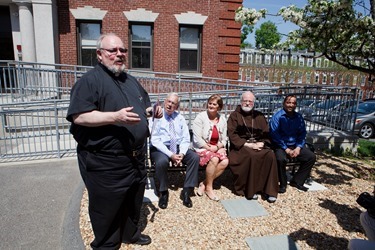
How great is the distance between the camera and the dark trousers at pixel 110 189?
107 inches

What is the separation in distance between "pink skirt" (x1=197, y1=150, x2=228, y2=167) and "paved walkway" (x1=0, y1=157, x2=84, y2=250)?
1.88m

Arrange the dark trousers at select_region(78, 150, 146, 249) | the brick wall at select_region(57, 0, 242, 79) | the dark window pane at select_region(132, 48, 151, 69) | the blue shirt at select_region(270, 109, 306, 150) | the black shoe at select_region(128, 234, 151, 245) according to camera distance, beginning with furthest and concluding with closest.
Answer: the dark window pane at select_region(132, 48, 151, 69), the brick wall at select_region(57, 0, 242, 79), the blue shirt at select_region(270, 109, 306, 150), the black shoe at select_region(128, 234, 151, 245), the dark trousers at select_region(78, 150, 146, 249)

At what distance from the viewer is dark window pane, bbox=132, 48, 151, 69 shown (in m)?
12.0

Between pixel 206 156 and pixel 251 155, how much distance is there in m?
0.70

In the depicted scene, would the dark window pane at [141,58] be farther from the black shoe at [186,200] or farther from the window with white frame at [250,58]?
the window with white frame at [250,58]

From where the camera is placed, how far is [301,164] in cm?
489

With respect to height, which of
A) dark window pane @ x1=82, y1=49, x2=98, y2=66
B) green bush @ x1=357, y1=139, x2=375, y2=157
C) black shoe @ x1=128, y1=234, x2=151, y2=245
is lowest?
green bush @ x1=357, y1=139, x2=375, y2=157

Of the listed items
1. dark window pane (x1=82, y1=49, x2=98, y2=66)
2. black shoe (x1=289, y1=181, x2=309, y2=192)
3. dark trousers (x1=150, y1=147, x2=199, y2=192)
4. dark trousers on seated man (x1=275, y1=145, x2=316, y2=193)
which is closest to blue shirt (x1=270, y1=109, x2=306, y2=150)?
dark trousers on seated man (x1=275, y1=145, x2=316, y2=193)

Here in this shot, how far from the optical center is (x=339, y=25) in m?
4.70

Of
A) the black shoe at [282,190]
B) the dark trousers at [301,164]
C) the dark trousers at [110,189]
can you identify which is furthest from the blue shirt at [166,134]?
the black shoe at [282,190]

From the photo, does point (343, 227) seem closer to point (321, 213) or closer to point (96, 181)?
point (321, 213)

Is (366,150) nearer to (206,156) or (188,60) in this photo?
(206,156)

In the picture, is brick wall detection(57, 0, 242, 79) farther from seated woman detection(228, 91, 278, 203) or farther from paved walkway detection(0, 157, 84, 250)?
seated woman detection(228, 91, 278, 203)

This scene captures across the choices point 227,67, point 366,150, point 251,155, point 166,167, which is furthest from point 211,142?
point 227,67
